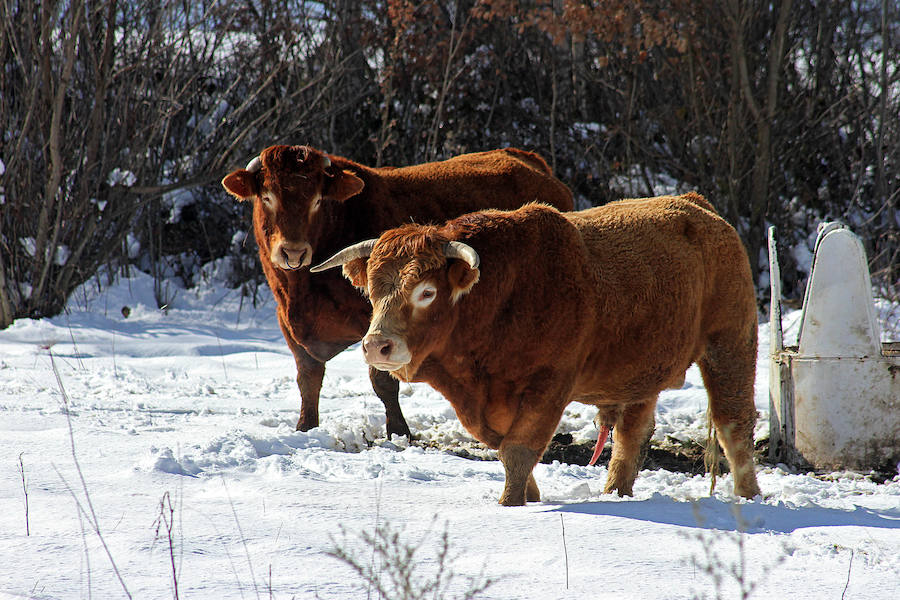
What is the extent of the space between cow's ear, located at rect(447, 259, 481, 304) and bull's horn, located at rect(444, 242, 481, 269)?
0.03 metres

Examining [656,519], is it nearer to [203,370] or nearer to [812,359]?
[812,359]

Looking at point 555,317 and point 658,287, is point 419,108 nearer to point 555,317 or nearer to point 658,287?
point 658,287

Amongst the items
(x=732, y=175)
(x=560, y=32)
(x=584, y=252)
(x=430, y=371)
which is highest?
(x=560, y=32)

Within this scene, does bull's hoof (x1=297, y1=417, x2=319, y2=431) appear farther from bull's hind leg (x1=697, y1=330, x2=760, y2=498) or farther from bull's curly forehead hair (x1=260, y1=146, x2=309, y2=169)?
bull's hind leg (x1=697, y1=330, x2=760, y2=498)

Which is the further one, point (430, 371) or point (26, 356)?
point (26, 356)

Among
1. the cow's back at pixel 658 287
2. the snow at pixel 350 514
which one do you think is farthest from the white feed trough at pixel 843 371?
the cow's back at pixel 658 287

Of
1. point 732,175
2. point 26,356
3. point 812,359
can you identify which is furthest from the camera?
point 732,175

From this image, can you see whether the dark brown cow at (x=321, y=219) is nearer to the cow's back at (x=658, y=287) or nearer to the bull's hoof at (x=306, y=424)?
the bull's hoof at (x=306, y=424)

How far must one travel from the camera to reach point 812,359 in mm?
5098

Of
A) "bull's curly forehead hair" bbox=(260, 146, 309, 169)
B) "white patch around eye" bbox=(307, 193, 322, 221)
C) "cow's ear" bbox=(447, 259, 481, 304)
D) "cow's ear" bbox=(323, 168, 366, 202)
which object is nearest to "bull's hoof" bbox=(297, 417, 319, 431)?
"white patch around eye" bbox=(307, 193, 322, 221)

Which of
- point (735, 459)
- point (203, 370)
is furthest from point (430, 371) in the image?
point (203, 370)

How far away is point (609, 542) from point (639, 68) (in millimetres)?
9015

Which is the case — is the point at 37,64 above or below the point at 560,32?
below

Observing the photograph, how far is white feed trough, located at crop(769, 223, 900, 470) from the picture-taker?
500 cm
